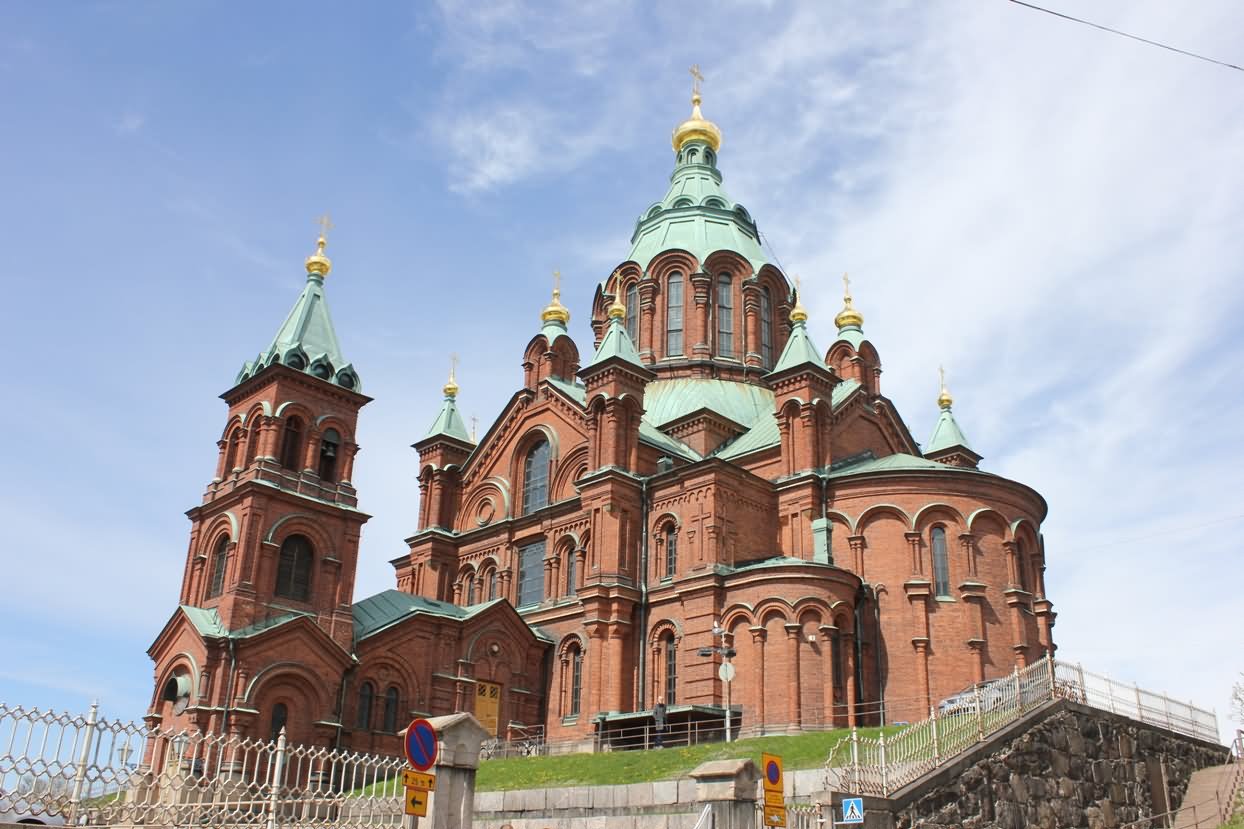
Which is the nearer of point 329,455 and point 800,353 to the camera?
point 329,455

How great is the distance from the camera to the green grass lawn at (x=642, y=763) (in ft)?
70.4

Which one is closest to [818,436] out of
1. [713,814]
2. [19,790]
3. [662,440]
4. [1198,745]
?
Answer: [662,440]

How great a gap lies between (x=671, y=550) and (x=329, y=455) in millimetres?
10800

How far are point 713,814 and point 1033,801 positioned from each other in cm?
907

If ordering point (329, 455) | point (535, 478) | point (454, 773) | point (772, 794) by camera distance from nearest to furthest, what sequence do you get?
point (454, 773) → point (772, 794) → point (329, 455) → point (535, 478)

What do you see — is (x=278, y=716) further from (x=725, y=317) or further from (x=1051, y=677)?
(x=725, y=317)

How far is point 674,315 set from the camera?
44281 millimetres

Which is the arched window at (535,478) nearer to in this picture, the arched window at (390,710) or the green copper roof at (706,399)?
the green copper roof at (706,399)

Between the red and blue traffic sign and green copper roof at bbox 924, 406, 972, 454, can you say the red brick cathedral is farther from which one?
the red and blue traffic sign

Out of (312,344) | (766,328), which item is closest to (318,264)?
(312,344)

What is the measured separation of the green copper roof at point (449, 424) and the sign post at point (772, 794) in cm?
3020

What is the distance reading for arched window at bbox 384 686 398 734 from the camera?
31.0 metres

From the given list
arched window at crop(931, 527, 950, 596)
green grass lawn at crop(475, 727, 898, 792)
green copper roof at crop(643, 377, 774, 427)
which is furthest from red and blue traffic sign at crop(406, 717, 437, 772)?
green copper roof at crop(643, 377, 774, 427)

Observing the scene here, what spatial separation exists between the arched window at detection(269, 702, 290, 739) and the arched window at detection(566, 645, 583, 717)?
8.80 meters
